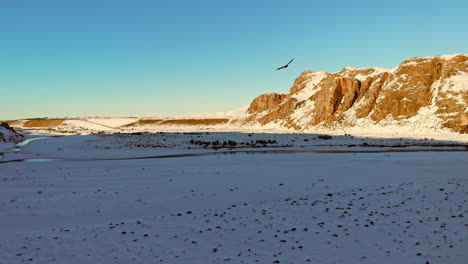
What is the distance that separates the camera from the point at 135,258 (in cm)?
736

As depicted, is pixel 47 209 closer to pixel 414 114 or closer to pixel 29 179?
pixel 29 179

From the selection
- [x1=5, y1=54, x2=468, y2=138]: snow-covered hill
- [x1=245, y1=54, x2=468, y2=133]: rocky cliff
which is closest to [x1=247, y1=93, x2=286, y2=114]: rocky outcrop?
[x1=5, y1=54, x2=468, y2=138]: snow-covered hill

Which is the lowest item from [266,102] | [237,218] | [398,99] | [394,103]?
[237,218]

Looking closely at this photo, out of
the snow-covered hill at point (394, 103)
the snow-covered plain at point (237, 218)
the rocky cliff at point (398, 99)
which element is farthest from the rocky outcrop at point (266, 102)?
the snow-covered plain at point (237, 218)

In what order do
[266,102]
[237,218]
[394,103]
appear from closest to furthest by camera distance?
1. [237,218]
2. [394,103]
3. [266,102]

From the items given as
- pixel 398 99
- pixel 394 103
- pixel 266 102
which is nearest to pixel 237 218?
pixel 394 103

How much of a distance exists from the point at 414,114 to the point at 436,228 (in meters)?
71.8

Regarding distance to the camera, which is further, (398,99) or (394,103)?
(398,99)

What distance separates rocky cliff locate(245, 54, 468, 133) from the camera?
65.4m

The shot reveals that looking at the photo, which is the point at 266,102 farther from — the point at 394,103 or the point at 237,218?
the point at 237,218

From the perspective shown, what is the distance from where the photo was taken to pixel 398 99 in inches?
2955

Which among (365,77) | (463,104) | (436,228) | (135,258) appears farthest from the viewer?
(365,77)

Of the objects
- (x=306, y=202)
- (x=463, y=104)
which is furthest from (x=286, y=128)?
(x=306, y=202)

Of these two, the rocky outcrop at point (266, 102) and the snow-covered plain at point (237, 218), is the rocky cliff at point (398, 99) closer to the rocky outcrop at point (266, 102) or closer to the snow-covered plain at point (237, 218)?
the rocky outcrop at point (266, 102)
